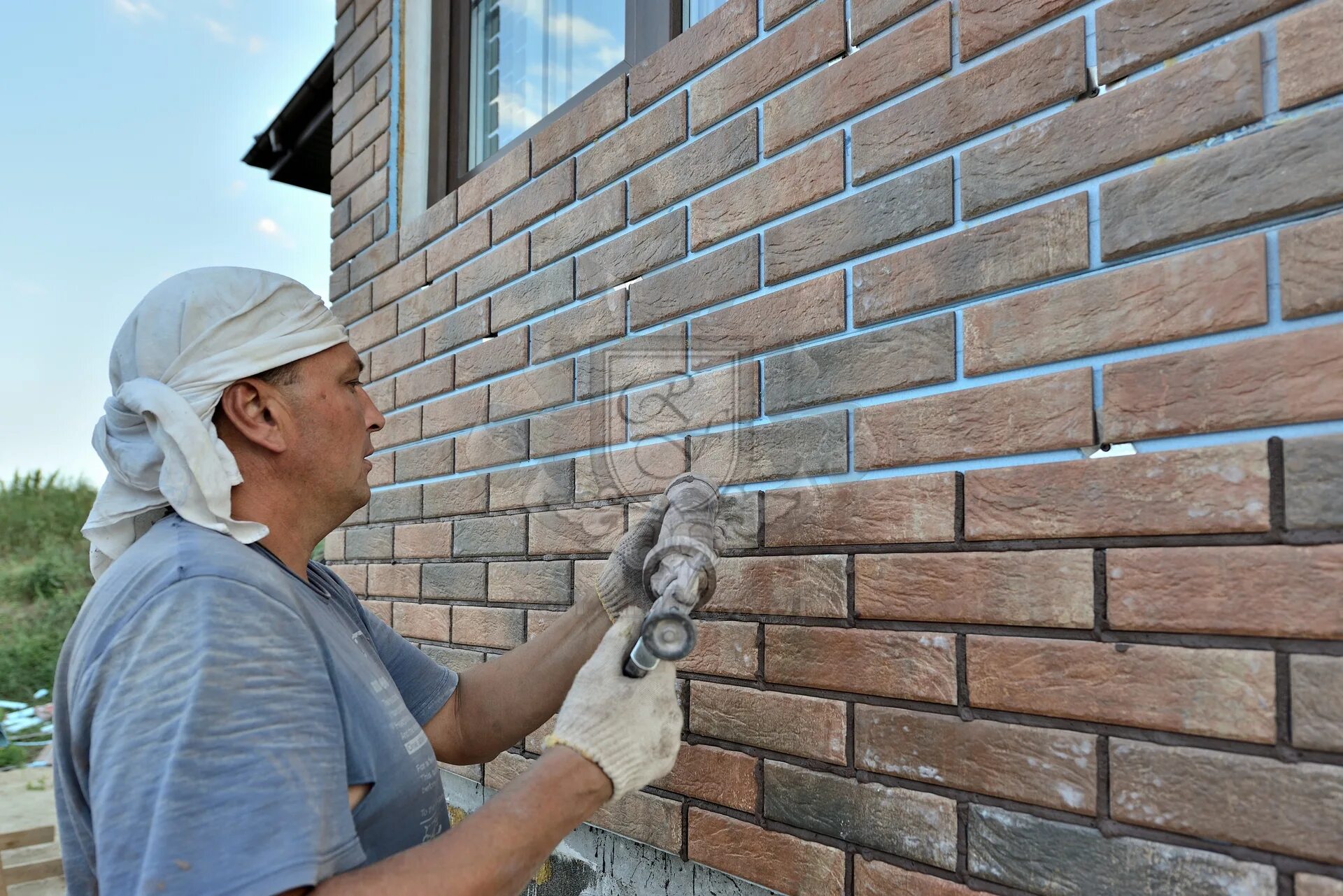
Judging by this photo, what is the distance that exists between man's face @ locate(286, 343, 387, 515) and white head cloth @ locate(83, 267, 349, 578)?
0.06 meters

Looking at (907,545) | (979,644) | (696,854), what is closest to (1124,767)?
(979,644)

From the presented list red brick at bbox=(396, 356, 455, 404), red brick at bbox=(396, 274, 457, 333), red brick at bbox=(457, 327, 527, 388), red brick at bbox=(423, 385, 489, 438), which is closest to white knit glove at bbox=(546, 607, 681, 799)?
red brick at bbox=(457, 327, 527, 388)

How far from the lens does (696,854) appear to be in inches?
68.1

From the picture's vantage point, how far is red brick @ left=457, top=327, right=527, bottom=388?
7.82 ft

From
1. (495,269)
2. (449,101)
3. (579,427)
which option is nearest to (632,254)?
(579,427)

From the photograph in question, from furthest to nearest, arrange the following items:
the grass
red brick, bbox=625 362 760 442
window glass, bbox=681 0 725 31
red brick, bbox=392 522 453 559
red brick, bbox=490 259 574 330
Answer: the grass → red brick, bbox=392 522 453 559 → red brick, bbox=490 259 574 330 → window glass, bbox=681 0 725 31 → red brick, bbox=625 362 760 442

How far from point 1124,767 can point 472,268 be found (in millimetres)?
2081

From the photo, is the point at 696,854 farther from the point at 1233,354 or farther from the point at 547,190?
the point at 547,190

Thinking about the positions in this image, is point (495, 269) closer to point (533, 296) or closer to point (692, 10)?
point (533, 296)

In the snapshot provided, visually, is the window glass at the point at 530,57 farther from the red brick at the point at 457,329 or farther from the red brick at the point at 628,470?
the red brick at the point at 628,470

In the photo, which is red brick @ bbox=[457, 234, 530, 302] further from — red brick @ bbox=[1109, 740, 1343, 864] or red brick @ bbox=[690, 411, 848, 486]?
red brick @ bbox=[1109, 740, 1343, 864]

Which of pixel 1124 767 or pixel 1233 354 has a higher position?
pixel 1233 354

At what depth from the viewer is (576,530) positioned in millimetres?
2117

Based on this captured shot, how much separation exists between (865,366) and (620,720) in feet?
2.25
